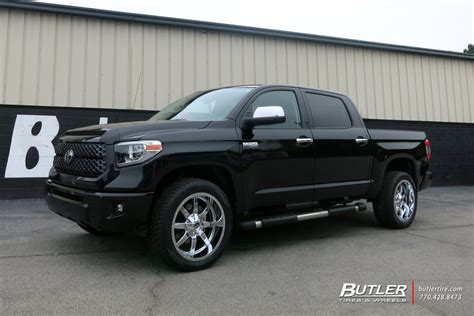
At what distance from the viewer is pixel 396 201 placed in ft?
18.2


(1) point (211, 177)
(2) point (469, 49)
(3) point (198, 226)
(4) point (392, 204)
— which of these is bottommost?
(3) point (198, 226)

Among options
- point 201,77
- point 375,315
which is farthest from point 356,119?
point 201,77

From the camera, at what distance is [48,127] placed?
7852mm

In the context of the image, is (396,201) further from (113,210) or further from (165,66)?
(165,66)

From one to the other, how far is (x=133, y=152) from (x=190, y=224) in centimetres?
86

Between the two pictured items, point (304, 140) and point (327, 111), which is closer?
point (304, 140)

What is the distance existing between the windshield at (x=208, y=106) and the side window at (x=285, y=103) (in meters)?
0.20

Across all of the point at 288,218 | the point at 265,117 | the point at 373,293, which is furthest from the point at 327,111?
the point at 373,293

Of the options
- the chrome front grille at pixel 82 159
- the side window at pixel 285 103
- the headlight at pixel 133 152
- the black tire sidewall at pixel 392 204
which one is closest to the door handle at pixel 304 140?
the side window at pixel 285 103

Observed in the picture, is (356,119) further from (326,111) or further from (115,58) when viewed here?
(115,58)

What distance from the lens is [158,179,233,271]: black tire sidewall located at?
3.40 m

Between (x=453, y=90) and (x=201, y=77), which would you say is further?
(x=453, y=90)

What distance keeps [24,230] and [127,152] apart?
2877 mm

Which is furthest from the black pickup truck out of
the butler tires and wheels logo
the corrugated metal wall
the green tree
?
the green tree
